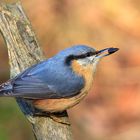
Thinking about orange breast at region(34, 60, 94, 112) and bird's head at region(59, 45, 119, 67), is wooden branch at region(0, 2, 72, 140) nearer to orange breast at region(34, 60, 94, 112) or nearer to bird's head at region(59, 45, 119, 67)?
orange breast at region(34, 60, 94, 112)

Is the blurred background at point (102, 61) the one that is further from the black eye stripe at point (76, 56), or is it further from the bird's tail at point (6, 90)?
the black eye stripe at point (76, 56)

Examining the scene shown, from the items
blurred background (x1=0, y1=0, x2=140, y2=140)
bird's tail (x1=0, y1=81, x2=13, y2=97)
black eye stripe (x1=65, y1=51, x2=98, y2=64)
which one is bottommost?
blurred background (x1=0, y1=0, x2=140, y2=140)

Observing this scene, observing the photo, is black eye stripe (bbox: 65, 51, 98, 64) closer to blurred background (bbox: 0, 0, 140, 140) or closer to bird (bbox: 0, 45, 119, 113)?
bird (bbox: 0, 45, 119, 113)

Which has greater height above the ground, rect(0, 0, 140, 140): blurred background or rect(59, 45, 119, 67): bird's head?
rect(59, 45, 119, 67): bird's head

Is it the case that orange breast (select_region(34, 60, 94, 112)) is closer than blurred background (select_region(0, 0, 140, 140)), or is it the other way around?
orange breast (select_region(34, 60, 94, 112))

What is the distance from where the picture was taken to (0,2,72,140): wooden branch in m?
5.26

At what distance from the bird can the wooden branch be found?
105mm

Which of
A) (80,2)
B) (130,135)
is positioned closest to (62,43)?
(80,2)

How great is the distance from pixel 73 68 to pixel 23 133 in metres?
1.73

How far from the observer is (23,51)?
18.1ft

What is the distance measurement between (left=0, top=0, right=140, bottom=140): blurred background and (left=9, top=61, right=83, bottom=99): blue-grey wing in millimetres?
1523

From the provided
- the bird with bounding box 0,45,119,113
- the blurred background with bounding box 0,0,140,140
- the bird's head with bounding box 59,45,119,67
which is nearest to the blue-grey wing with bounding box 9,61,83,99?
the bird with bounding box 0,45,119,113

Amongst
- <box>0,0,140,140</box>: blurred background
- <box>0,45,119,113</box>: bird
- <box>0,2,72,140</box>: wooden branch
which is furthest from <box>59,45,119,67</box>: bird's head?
<box>0,0,140,140</box>: blurred background

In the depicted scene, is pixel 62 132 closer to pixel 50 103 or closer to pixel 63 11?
pixel 50 103
